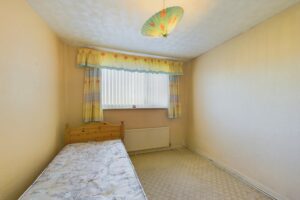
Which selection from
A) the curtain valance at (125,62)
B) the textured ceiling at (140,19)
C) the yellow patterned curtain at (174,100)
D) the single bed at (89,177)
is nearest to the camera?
the single bed at (89,177)

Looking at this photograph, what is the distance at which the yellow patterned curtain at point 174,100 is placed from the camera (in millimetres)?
3619

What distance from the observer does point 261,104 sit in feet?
6.86

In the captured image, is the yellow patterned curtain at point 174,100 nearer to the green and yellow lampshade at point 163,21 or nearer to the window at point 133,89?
the window at point 133,89

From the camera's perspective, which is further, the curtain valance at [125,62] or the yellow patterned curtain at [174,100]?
the yellow patterned curtain at [174,100]

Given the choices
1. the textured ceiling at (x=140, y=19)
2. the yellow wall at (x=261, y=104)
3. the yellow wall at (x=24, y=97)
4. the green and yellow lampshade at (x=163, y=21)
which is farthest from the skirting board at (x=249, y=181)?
the yellow wall at (x=24, y=97)

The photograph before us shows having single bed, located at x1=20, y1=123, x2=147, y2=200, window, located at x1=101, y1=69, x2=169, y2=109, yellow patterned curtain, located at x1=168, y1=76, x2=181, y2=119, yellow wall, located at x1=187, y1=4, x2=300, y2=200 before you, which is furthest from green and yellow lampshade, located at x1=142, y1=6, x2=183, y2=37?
yellow patterned curtain, located at x1=168, y1=76, x2=181, y2=119

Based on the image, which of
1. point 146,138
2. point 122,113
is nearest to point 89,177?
point 122,113

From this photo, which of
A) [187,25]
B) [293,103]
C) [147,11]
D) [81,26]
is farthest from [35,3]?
[293,103]

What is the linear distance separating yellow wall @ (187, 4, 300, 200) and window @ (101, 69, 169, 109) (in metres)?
1.11

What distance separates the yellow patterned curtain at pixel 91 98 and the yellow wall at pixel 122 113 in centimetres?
12

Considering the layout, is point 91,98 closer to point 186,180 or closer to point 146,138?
point 146,138

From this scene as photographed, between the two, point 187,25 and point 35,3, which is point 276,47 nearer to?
point 187,25

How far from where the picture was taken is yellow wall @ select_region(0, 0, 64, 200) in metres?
1.26

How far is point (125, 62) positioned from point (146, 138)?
1741 millimetres
